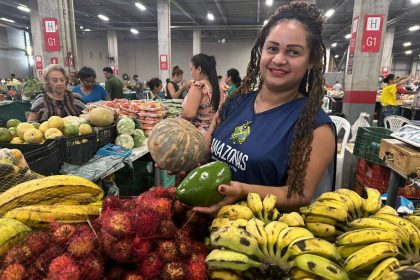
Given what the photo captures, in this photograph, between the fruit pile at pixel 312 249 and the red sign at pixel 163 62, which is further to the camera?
the red sign at pixel 163 62

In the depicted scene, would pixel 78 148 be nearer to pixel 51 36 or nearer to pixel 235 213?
pixel 235 213

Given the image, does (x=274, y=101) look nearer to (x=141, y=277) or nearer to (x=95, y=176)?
(x=141, y=277)

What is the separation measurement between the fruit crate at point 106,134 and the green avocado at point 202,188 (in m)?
2.22

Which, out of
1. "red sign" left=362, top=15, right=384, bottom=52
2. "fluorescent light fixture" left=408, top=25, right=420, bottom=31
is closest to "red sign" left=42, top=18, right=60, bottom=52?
"red sign" left=362, top=15, right=384, bottom=52

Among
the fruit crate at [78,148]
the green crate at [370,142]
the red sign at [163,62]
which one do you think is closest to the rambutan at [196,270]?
the fruit crate at [78,148]

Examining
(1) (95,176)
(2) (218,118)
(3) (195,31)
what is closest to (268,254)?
(2) (218,118)

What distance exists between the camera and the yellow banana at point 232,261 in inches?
A: 29.8

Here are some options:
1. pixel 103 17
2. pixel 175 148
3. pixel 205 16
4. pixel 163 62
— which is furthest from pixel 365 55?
pixel 103 17

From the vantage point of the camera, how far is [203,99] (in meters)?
3.83

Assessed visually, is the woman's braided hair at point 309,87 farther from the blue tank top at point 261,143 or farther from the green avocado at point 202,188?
the green avocado at point 202,188

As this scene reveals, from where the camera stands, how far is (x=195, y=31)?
21281 mm

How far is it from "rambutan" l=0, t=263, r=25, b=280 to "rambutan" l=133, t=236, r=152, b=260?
268 mm

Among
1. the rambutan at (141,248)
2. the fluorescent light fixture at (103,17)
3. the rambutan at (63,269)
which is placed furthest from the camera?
the fluorescent light fixture at (103,17)

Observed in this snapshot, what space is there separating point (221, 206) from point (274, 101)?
0.80 meters
